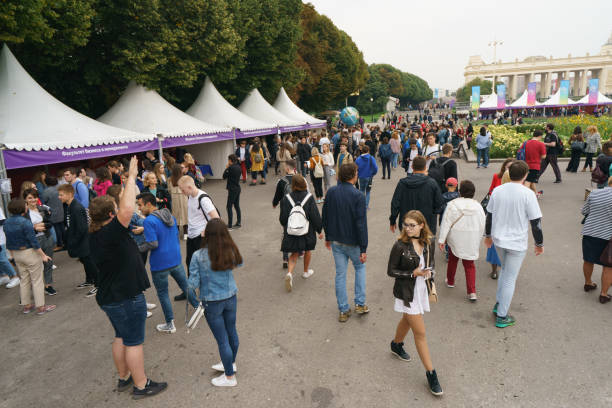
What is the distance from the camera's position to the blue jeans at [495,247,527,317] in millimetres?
4488

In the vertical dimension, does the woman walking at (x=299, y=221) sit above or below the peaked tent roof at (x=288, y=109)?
below

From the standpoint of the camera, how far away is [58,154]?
9062 mm

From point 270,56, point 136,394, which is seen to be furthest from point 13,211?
point 270,56

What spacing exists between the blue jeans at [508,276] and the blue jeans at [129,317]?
4047 millimetres

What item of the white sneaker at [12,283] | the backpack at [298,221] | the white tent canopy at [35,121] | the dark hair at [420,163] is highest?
the white tent canopy at [35,121]

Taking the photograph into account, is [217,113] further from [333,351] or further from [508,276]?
[508,276]

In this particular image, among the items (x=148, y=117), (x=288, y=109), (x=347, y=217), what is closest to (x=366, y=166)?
(x=347, y=217)

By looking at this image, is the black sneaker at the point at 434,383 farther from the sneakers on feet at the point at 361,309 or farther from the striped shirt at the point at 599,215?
the striped shirt at the point at 599,215

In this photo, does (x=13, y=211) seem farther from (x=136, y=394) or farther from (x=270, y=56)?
(x=270, y=56)

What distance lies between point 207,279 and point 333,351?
1.78m

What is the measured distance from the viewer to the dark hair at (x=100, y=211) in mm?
3367

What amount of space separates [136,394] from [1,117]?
28.9 feet

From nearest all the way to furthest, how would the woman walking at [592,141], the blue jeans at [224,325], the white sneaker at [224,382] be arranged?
the blue jeans at [224,325], the white sneaker at [224,382], the woman walking at [592,141]

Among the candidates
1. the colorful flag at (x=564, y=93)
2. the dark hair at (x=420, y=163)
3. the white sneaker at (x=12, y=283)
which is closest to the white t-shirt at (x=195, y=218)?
the dark hair at (x=420, y=163)
